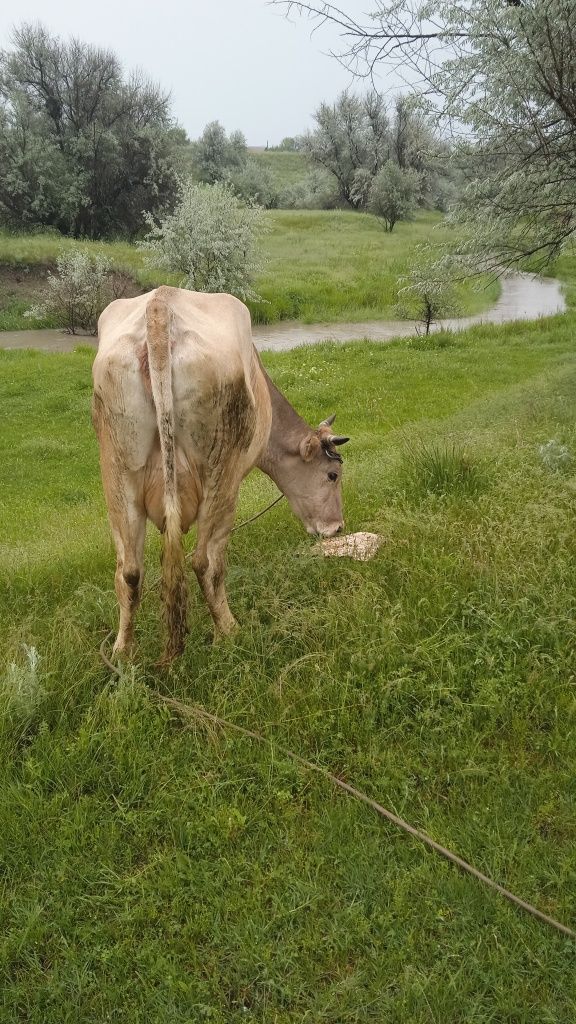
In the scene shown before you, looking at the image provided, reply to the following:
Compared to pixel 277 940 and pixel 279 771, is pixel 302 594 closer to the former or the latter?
pixel 279 771

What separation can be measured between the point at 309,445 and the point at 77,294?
881 inches

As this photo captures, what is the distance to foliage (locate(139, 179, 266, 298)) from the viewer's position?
27.4 m

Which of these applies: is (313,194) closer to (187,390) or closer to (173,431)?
(187,390)

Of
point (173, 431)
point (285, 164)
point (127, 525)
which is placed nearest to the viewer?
point (173, 431)

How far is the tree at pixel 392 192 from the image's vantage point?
166 ft

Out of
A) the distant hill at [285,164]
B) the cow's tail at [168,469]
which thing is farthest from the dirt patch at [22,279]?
the distant hill at [285,164]

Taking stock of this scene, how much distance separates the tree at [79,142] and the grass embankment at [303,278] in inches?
133

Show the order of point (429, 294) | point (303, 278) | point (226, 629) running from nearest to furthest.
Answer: point (226, 629)
point (429, 294)
point (303, 278)

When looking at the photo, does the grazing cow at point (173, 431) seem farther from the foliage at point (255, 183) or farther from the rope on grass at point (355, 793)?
the foliage at point (255, 183)

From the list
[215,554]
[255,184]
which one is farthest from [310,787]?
[255,184]

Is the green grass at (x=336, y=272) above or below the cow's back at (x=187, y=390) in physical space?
above

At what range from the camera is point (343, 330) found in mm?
28922

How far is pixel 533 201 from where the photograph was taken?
10.5 metres

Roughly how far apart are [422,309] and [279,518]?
A: 21765mm
